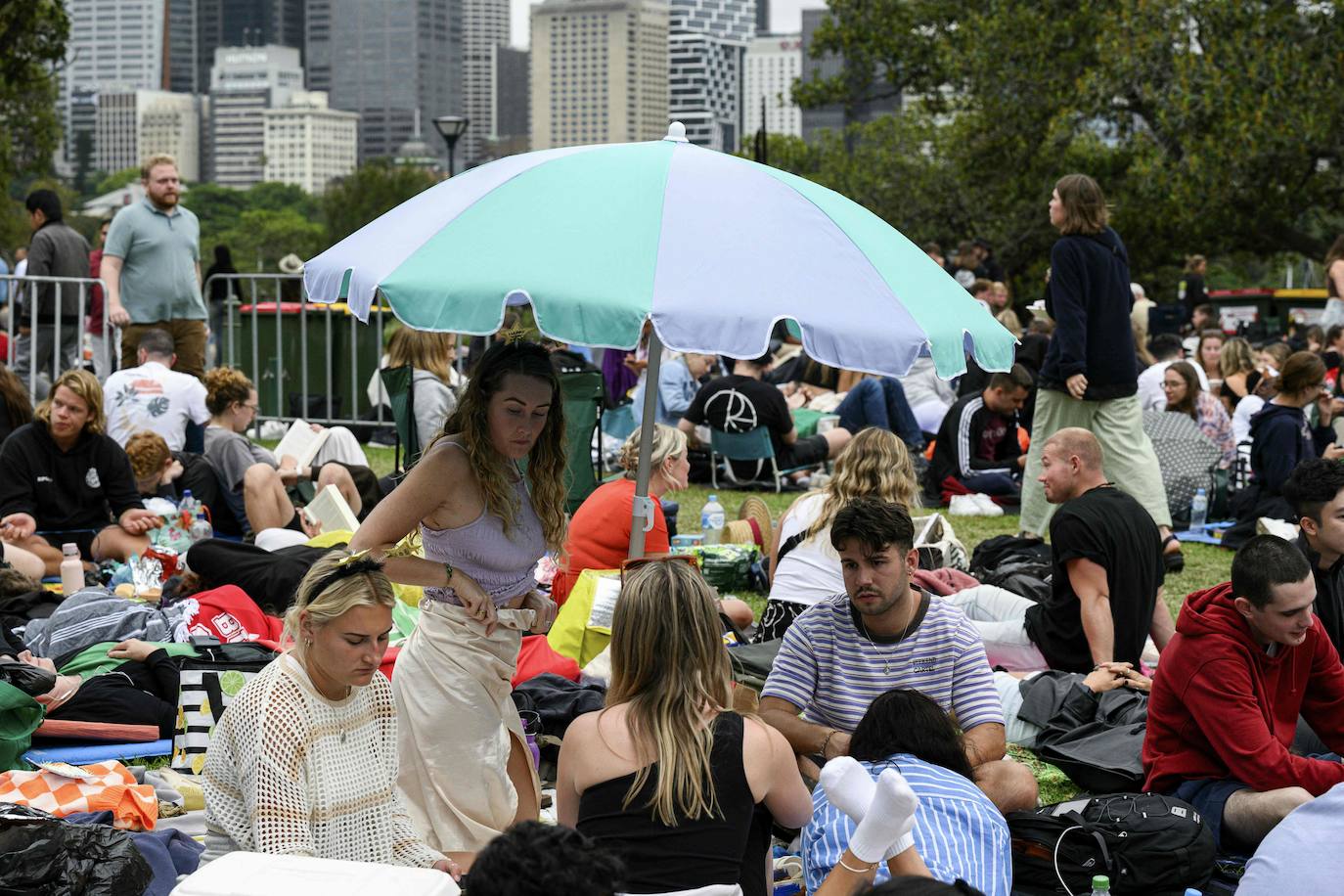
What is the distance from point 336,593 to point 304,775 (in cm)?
44

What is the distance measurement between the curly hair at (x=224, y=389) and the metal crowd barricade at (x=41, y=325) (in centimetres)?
138

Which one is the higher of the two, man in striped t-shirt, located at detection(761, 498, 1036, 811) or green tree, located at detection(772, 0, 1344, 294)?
green tree, located at detection(772, 0, 1344, 294)

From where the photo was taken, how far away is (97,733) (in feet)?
19.0

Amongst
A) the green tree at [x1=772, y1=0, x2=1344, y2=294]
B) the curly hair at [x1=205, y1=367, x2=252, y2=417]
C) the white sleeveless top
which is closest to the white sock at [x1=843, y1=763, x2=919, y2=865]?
the white sleeveless top

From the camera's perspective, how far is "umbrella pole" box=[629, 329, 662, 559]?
15.2 ft

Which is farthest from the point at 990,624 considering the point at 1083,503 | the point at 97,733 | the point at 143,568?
the point at 143,568

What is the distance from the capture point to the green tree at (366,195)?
103 m

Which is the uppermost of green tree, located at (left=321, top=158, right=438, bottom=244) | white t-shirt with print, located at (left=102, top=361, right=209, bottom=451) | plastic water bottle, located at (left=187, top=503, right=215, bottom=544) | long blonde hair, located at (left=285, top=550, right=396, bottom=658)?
green tree, located at (left=321, top=158, right=438, bottom=244)

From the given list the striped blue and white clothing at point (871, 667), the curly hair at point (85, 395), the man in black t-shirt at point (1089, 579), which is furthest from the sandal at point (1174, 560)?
the curly hair at point (85, 395)

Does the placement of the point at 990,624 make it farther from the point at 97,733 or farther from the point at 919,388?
the point at 919,388

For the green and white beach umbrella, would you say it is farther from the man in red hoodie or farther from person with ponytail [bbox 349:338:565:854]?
the man in red hoodie

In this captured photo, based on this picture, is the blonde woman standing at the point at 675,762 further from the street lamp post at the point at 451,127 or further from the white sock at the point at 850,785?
the street lamp post at the point at 451,127

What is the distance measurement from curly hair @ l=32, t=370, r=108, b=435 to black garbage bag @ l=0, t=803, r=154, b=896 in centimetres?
448

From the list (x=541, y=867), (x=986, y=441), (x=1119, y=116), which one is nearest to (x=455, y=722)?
(x=541, y=867)
